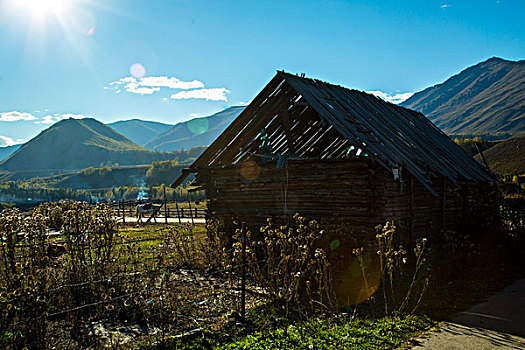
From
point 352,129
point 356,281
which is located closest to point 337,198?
point 352,129

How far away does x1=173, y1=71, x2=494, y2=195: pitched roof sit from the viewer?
12211 millimetres

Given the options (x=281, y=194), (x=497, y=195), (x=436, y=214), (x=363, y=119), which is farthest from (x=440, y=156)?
(x=281, y=194)

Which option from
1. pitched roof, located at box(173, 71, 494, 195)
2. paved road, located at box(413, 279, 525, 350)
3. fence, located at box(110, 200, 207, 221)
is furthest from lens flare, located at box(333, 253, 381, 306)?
fence, located at box(110, 200, 207, 221)

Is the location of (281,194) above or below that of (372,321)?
above

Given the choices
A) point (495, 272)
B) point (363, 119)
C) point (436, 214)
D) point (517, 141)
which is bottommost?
point (495, 272)

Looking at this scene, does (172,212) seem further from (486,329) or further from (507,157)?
Answer: (507,157)

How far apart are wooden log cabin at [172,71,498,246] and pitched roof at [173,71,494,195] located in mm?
48

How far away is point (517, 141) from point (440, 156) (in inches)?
3432

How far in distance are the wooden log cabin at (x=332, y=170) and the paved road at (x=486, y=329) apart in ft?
12.3

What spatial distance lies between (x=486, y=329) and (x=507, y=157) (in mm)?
88920

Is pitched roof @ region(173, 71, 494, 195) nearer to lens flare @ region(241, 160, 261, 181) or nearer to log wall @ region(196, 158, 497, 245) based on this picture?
log wall @ region(196, 158, 497, 245)

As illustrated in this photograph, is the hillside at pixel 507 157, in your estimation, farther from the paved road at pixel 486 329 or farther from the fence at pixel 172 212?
the paved road at pixel 486 329

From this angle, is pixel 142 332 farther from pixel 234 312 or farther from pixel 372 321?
pixel 372 321

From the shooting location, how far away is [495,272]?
10.9m
